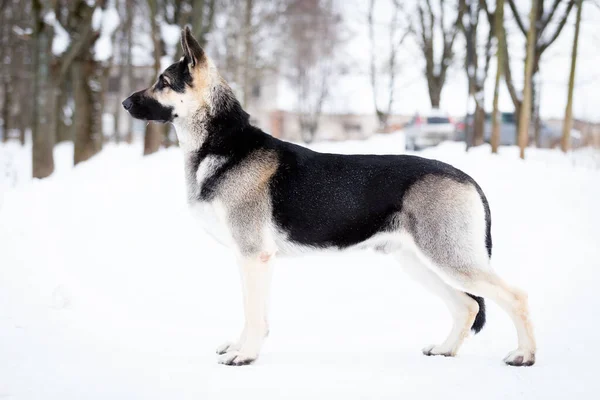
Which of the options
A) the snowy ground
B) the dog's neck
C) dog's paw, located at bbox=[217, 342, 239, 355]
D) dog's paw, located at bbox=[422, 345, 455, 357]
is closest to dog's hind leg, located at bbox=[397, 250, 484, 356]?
dog's paw, located at bbox=[422, 345, 455, 357]

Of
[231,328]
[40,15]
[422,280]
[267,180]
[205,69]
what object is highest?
[40,15]

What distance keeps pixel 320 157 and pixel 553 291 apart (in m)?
3.39

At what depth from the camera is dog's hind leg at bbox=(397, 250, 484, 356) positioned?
4844 millimetres

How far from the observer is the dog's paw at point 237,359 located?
14.7 feet

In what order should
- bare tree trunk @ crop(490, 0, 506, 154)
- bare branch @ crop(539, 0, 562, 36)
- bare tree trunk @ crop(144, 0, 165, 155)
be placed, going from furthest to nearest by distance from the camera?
1. bare branch @ crop(539, 0, 562, 36)
2. bare tree trunk @ crop(144, 0, 165, 155)
3. bare tree trunk @ crop(490, 0, 506, 154)

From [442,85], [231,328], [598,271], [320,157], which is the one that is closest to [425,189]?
[320,157]

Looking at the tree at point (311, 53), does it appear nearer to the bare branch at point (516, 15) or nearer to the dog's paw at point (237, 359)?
the bare branch at point (516, 15)

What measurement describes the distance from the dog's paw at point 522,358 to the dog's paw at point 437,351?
49 centimetres

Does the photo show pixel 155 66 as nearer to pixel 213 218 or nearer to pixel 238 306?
pixel 238 306

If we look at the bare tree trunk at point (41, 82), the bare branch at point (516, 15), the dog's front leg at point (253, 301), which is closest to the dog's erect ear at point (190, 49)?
the dog's front leg at point (253, 301)

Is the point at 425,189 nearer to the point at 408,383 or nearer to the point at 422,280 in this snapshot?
the point at 422,280

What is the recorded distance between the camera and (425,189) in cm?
445

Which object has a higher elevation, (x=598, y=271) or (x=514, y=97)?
(x=514, y=97)

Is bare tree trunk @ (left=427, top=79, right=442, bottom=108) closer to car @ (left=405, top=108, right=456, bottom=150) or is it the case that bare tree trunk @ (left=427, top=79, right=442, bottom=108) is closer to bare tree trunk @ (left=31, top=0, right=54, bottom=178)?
car @ (left=405, top=108, right=456, bottom=150)
